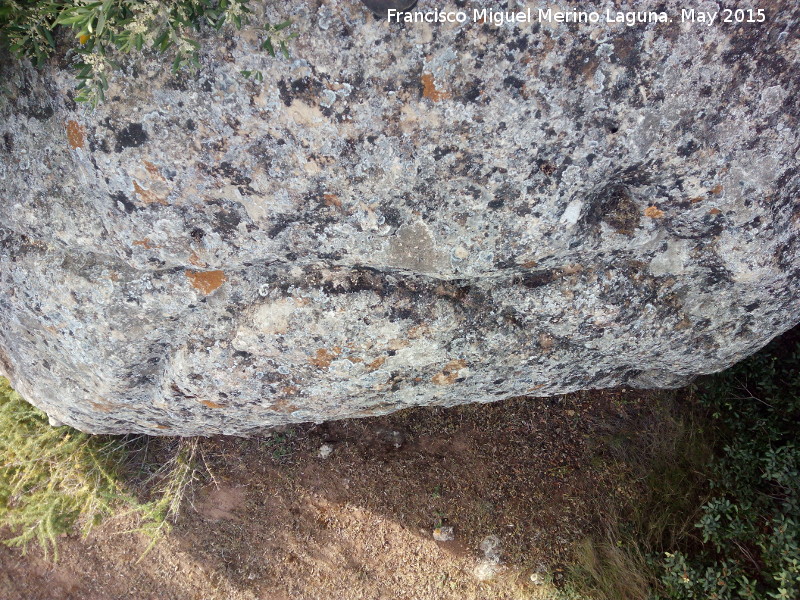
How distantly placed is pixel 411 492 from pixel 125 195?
3021 mm

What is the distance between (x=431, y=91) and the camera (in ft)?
5.35

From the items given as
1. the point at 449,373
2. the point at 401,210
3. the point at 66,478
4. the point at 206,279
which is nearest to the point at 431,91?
the point at 401,210

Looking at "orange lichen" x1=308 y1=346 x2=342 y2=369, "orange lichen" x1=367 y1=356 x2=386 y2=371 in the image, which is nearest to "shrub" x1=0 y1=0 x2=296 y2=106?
"orange lichen" x1=308 y1=346 x2=342 y2=369

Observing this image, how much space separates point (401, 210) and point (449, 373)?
842 millimetres

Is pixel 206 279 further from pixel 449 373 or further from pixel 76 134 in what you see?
pixel 449 373

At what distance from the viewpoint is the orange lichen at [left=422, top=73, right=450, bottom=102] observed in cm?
162

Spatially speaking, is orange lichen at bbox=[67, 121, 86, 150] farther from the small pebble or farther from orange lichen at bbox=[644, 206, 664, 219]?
the small pebble

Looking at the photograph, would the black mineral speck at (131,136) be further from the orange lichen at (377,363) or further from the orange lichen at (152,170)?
the orange lichen at (377,363)

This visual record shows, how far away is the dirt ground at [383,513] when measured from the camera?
3885 mm

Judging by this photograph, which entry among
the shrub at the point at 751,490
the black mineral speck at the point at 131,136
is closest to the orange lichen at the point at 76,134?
the black mineral speck at the point at 131,136

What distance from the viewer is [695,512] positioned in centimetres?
337

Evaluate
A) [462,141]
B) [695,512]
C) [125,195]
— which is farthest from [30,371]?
[695,512]

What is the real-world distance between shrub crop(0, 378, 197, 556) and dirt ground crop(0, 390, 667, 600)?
0.17 m

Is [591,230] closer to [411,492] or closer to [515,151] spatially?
[515,151]
